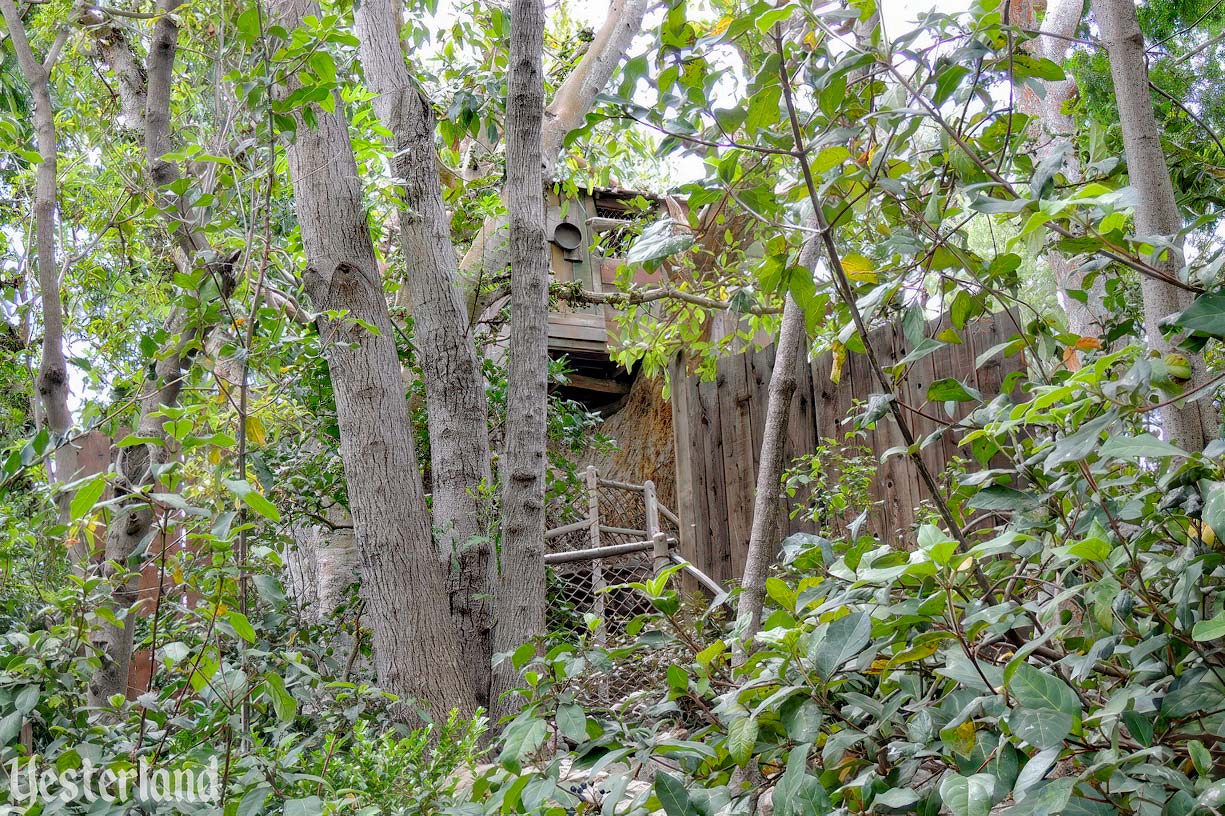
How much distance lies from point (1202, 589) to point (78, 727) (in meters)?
1.68

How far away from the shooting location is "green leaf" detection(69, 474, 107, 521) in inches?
46.4

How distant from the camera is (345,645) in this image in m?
3.56

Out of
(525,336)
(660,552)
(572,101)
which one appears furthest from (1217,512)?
(572,101)

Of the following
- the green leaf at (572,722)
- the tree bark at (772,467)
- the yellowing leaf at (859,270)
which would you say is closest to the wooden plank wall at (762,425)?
the tree bark at (772,467)

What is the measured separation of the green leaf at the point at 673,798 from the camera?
98cm

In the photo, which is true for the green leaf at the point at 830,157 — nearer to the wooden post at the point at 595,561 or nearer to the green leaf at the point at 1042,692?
the green leaf at the point at 1042,692

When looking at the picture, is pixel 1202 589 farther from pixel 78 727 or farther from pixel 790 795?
pixel 78 727

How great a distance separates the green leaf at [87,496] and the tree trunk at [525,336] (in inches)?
52.2

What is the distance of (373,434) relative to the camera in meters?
2.45

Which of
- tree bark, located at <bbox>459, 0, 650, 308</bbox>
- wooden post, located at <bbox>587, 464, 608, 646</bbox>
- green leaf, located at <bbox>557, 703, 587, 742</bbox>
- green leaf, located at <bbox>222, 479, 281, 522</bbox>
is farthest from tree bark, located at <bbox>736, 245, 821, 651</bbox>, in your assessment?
wooden post, located at <bbox>587, 464, 608, 646</bbox>

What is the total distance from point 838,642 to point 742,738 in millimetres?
154

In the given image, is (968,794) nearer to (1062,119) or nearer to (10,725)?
(10,725)

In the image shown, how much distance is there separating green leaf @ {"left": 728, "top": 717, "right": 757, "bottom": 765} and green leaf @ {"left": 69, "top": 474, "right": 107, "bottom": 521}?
2.82 feet

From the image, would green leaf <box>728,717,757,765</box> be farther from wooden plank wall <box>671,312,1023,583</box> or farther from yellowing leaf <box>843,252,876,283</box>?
wooden plank wall <box>671,312,1023,583</box>
